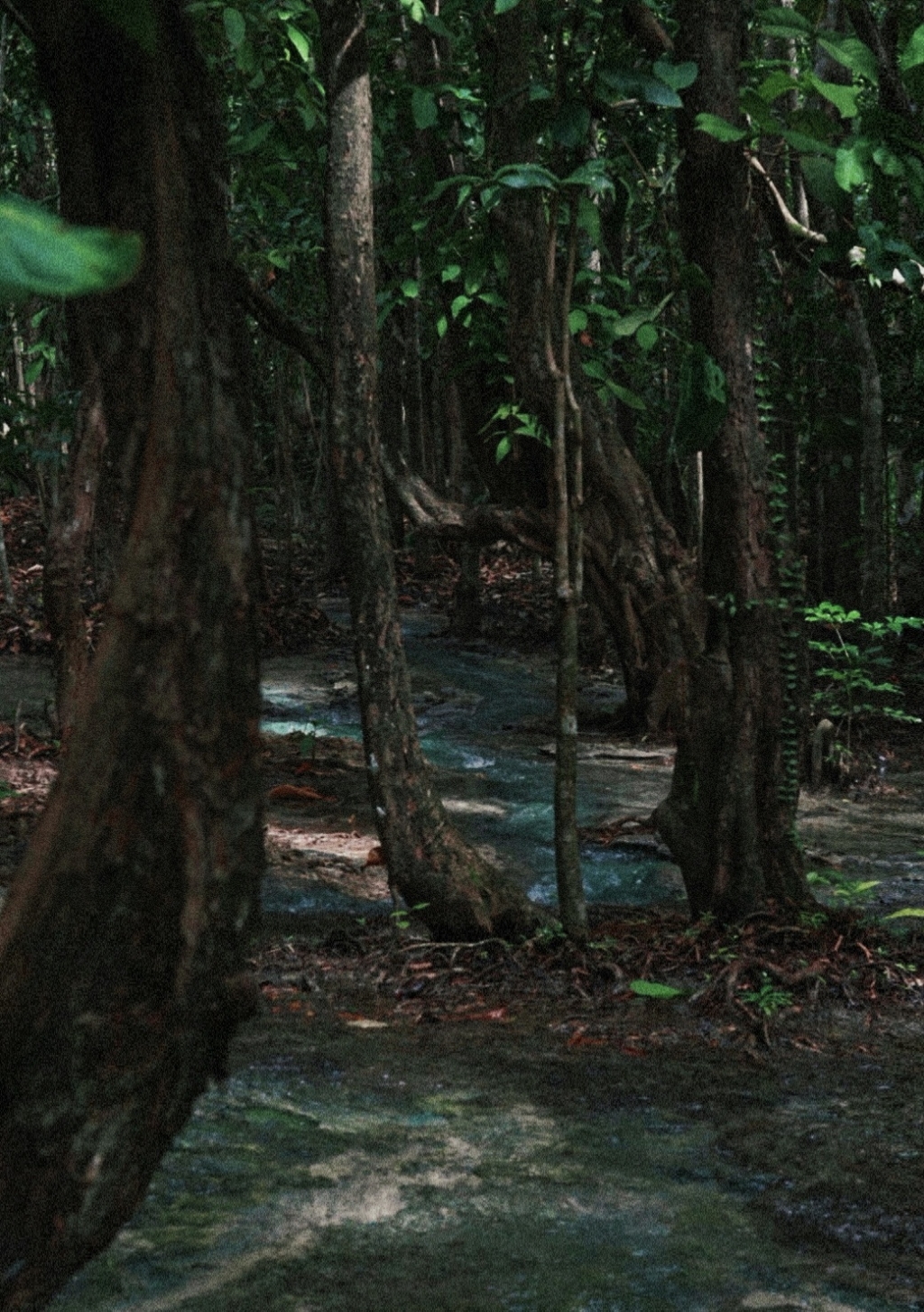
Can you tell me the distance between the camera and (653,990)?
17.8 ft

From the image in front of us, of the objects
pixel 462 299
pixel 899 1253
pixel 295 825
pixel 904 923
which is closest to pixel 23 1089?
pixel 899 1253

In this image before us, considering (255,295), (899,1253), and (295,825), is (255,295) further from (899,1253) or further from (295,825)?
(295,825)

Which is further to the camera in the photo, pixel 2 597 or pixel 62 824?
pixel 2 597

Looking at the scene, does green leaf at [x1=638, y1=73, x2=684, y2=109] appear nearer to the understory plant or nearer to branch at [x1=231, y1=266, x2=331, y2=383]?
branch at [x1=231, y1=266, x2=331, y2=383]

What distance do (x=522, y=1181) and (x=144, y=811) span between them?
275cm

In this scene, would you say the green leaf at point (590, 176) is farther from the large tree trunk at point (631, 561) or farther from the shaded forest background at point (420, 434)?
the large tree trunk at point (631, 561)

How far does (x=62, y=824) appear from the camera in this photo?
137 cm

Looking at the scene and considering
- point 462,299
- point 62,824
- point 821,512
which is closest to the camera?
point 62,824

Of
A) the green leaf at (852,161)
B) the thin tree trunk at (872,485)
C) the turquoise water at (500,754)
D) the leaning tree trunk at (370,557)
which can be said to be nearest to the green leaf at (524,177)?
the leaning tree trunk at (370,557)

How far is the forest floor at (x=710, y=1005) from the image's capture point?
152 inches

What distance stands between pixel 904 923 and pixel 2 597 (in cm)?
1078

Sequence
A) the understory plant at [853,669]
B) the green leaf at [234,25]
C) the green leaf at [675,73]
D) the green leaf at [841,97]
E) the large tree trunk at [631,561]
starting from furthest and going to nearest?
the large tree trunk at [631,561]
the understory plant at [853,669]
the green leaf at [234,25]
the green leaf at [675,73]
the green leaf at [841,97]

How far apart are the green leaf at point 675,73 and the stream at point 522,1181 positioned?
3.04 meters

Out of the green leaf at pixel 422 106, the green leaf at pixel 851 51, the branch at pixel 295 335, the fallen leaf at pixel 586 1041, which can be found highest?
the green leaf at pixel 422 106
